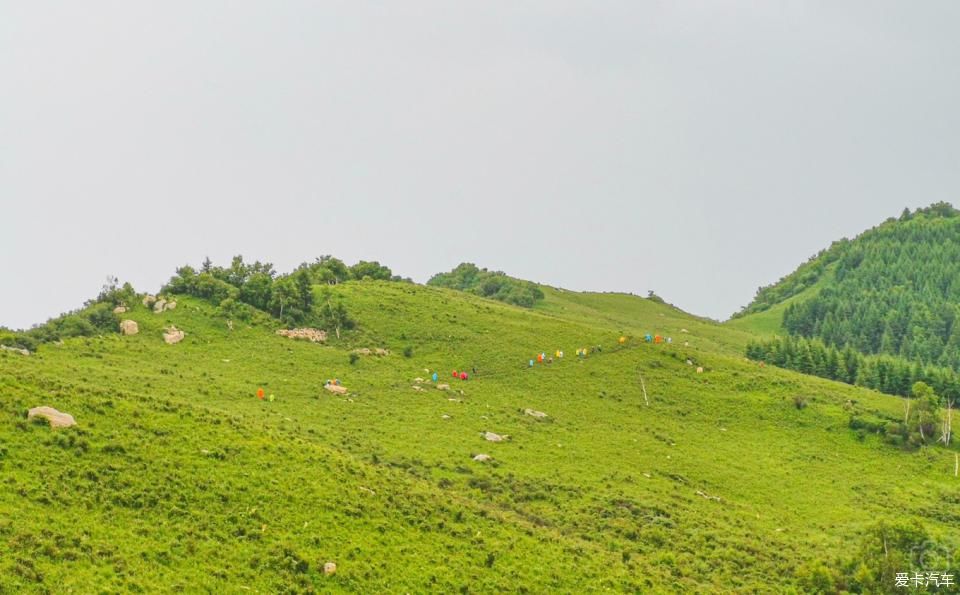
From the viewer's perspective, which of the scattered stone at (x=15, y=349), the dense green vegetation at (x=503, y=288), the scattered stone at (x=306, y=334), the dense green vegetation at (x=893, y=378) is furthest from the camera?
the dense green vegetation at (x=503, y=288)

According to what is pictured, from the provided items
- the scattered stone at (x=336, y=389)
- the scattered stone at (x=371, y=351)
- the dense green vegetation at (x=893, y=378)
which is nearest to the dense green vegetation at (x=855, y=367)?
the dense green vegetation at (x=893, y=378)

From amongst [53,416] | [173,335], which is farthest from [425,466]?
[173,335]

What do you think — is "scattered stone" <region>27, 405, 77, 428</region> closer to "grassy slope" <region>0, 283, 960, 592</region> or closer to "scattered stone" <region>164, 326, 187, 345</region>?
"grassy slope" <region>0, 283, 960, 592</region>

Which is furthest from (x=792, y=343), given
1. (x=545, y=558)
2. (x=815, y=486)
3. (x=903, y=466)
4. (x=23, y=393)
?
(x=23, y=393)

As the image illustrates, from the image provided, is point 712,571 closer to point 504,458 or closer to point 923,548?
point 923,548

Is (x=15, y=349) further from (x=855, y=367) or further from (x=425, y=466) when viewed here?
(x=855, y=367)

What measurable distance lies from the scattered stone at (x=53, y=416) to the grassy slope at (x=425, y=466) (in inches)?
41.7

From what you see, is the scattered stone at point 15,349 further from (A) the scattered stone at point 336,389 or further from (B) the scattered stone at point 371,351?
(B) the scattered stone at point 371,351

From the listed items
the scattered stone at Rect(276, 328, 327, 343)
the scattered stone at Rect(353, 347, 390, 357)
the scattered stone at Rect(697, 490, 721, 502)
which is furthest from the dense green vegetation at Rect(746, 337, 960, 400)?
the scattered stone at Rect(276, 328, 327, 343)

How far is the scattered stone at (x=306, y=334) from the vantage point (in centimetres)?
9987

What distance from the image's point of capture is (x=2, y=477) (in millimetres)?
40125

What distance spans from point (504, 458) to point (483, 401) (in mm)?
16583

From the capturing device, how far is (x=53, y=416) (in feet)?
156

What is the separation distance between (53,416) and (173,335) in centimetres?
4483
